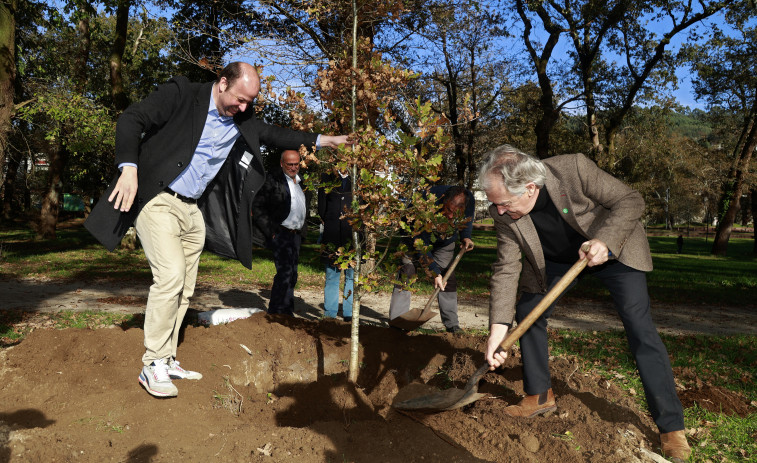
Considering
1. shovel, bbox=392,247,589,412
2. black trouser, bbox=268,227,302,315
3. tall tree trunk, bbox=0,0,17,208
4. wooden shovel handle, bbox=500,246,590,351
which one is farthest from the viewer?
tall tree trunk, bbox=0,0,17,208

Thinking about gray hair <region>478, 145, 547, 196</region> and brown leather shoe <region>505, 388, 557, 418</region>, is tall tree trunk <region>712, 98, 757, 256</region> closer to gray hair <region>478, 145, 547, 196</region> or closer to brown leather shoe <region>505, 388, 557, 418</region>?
brown leather shoe <region>505, 388, 557, 418</region>

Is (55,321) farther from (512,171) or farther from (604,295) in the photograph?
(604,295)

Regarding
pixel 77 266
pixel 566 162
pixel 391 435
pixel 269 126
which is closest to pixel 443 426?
pixel 391 435

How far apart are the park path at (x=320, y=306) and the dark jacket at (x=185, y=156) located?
10.6ft

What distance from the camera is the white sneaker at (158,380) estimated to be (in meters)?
3.22

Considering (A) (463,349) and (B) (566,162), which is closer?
(B) (566,162)

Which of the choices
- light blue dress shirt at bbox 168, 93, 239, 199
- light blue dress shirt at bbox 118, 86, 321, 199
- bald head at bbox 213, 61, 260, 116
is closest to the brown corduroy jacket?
light blue dress shirt at bbox 118, 86, 321, 199

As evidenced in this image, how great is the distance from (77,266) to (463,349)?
10.8 m

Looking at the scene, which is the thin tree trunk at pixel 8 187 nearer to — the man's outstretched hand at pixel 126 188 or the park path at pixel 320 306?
the park path at pixel 320 306

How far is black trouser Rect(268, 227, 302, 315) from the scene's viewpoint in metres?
5.86

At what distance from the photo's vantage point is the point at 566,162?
10.2 feet

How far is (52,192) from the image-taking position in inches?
738

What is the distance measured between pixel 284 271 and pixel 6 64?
7149mm

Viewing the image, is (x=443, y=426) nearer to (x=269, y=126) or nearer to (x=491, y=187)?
(x=491, y=187)
